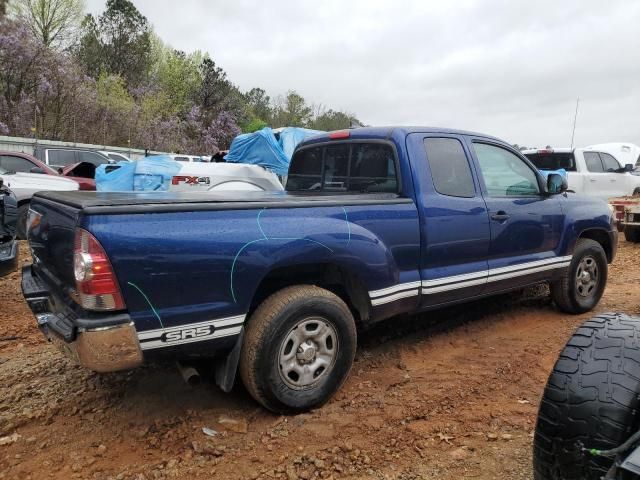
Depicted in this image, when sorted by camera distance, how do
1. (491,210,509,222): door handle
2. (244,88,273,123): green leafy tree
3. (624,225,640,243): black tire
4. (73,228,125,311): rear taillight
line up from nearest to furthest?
(73,228,125,311): rear taillight < (491,210,509,222): door handle < (624,225,640,243): black tire < (244,88,273,123): green leafy tree

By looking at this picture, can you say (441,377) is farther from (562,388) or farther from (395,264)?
(562,388)

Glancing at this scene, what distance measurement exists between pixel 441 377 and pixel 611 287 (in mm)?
4038

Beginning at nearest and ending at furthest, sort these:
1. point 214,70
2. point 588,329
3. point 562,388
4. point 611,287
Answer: point 562,388, point 588,329, point 611,287, point 214,70

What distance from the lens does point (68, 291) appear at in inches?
103

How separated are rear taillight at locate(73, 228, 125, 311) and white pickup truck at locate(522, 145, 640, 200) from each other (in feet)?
36.9

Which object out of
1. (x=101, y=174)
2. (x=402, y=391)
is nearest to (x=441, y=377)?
(x=402, y=391)

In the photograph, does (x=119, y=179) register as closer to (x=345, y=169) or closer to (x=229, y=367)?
(x=345, y=169)

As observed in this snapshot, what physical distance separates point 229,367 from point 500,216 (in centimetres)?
248

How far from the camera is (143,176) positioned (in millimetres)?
8102

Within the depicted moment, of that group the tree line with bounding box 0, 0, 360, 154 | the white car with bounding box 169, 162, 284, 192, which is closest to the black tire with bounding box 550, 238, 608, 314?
the white car with bounding box 169, 162, 284, 192

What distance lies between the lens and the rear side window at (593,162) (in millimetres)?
11773

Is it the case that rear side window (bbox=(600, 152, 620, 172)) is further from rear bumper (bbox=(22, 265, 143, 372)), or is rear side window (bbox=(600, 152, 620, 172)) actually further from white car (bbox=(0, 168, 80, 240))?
rear bumper (bbox=(22, 265, 143, 372))

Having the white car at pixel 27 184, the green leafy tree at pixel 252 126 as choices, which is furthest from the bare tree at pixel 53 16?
the white car at pixel 27 184

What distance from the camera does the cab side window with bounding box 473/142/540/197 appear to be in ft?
13.6
